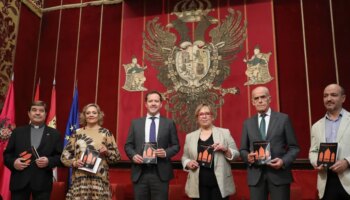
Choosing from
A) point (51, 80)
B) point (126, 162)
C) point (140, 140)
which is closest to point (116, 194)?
point (126, 162)

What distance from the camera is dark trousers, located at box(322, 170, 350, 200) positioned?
242cm

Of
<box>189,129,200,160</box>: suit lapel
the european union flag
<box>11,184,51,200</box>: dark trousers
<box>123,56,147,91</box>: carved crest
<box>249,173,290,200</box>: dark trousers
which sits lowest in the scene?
<box>11,184,51,200</box>: dark trousers

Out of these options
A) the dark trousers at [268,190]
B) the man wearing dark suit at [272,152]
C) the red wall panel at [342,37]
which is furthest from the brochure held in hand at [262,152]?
the red wall panel at [342,37]

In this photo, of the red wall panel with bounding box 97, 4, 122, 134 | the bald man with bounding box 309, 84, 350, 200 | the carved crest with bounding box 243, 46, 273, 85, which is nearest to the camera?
the bald man with bounding box 309, 84, 350, 200

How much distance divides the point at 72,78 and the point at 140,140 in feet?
9.39

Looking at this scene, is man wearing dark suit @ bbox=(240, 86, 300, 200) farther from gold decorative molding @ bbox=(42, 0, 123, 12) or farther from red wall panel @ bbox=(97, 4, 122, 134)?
gold decorative molding @ bbox=(42, 0, 123, 12)

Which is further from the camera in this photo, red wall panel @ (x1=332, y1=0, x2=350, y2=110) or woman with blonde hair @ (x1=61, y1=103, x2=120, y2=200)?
red wall panel @ (x1=332, y1=0, x2=350, y2=110)

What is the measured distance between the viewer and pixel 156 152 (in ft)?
9.21

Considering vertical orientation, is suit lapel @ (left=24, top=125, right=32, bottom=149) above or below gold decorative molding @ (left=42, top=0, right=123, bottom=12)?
below

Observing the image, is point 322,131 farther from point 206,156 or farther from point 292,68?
point 292,68

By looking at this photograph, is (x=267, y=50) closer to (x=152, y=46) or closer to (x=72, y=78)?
(x=152, y=46)

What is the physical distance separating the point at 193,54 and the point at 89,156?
2574mm

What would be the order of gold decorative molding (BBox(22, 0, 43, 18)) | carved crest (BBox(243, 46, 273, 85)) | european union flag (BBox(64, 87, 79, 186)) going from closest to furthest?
carved crest (BBox(243, 46, 273, 85)), european union flag (BBox(64, 87, 79, 186)), gold decorative molding (BBox(22, 0, 43, 18))

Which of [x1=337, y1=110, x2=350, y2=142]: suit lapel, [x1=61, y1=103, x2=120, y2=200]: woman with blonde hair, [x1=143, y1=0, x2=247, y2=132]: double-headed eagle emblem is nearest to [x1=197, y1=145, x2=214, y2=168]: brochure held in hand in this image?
[x1=61, y1=103, x2=120, y2=200]: woman with blonde hair
